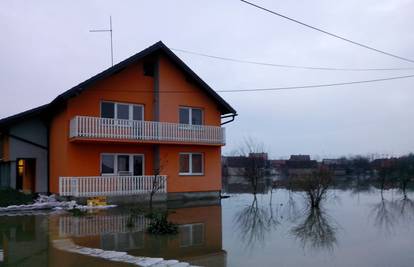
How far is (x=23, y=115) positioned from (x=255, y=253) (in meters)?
15.6

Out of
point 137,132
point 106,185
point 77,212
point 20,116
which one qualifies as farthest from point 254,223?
point 20,116

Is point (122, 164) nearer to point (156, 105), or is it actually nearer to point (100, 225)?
point (156, 105)

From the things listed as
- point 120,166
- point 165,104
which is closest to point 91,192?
point 120,166

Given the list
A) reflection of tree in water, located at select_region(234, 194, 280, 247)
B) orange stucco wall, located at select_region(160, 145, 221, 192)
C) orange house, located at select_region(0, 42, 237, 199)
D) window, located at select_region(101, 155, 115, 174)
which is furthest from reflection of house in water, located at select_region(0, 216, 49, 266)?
orange stucco wall, located at select_region(160, 145, 221, 192)

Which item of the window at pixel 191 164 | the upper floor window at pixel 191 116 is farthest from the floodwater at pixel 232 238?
the upper floor window at pixel 191 116

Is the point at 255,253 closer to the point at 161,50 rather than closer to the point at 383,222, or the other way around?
the point at 383,222

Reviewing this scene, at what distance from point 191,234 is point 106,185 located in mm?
9404

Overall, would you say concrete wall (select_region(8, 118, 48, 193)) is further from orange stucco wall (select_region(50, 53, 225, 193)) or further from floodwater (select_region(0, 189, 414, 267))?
floodwater (select_region(0, 189, 414, 267))

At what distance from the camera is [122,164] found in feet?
72.0

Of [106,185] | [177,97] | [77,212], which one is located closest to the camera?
[77,212]

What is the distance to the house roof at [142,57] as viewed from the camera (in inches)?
778

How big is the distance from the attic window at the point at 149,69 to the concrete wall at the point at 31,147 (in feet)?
19.1

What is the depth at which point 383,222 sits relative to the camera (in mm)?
14070

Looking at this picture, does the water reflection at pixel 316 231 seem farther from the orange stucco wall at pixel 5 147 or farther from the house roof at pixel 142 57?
the orange stucco wall at pixel 5 147
